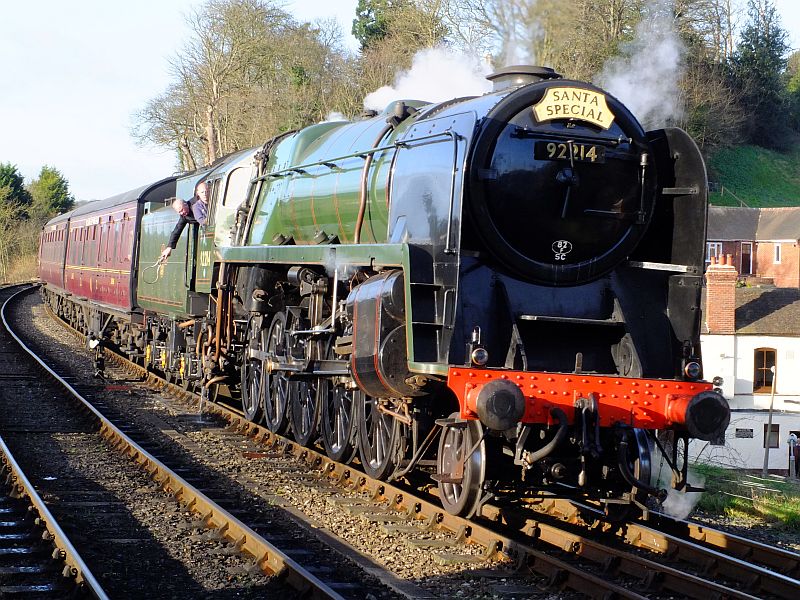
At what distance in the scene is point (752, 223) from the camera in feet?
191

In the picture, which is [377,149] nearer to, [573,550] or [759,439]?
[573,550]

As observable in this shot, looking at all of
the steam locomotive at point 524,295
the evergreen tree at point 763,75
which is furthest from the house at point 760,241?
the steam locomotive at point 524,295

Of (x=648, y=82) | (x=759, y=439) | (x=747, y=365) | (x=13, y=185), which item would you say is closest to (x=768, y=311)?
(x=747, y=365)

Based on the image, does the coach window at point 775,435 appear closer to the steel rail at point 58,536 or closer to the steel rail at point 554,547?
the steel rail at point 554,547

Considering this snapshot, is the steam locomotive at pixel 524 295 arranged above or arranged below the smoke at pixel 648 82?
below

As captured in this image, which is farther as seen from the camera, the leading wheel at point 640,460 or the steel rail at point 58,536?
the leading wheel at point 640,460

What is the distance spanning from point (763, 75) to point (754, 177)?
670cm

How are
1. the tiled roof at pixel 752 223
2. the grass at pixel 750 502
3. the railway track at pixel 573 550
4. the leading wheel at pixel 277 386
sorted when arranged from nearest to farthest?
1. the railway track at pixel 573 550
2. the grass at pixel 750 502
3. the leading wheel at pixel 277 386
4. the tiled roof at pixel 752 223

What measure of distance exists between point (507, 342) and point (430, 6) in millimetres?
24899

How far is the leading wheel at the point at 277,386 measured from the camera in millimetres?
10376

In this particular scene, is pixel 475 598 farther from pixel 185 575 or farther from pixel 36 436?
pixel 36 436

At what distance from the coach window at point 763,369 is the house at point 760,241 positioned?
20.6 m

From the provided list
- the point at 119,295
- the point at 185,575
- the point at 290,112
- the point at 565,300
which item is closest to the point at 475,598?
the point at 185,575

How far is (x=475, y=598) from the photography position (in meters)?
5.64
